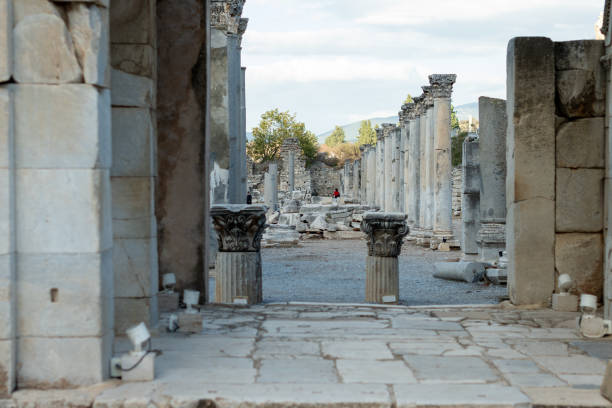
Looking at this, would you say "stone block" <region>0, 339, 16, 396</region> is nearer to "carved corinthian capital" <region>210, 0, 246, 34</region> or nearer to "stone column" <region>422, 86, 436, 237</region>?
"carved corinthian capital" <region>210, 0, 246, 34</region>

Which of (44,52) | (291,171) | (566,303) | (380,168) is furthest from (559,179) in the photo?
(291,171)

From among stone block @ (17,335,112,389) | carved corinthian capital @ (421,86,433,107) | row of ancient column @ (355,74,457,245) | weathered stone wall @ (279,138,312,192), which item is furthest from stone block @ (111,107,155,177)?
weathered stone wall @ (279,138,312,192)

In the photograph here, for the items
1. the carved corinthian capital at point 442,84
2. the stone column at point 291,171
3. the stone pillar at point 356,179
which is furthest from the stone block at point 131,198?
the stone pillar at point 356,179

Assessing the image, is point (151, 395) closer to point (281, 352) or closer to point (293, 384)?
point (293, 384)

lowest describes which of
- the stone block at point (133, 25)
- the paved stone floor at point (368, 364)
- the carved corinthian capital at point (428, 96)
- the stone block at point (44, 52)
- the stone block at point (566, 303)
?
the paved stone floor at point (368, 364)

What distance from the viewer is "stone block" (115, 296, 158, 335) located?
6.58 meters

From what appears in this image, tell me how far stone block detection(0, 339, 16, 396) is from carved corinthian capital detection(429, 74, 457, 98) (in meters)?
20.1

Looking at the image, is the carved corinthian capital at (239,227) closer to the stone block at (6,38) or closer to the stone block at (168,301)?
the stone block at (168,301)

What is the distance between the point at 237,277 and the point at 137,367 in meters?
4.54

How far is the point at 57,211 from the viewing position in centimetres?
469

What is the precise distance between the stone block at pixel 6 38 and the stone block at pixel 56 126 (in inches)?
5.0

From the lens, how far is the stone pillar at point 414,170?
89.2 feet

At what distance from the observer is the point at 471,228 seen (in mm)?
18094

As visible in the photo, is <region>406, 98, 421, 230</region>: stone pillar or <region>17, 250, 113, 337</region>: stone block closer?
<region>17, 250, 113, 337</region>: stone block
